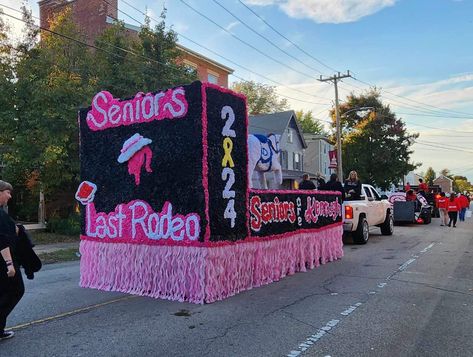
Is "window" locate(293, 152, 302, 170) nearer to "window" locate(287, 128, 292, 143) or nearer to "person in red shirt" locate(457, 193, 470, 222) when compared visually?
"window" locate(287, 128, 292, 143)

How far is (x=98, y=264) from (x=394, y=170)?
3733 centimetres

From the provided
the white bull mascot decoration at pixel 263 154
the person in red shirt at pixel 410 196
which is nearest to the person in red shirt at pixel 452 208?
the person in red shirt at pixel 410 196

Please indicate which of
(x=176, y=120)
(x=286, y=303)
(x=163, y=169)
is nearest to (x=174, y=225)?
(x=163, y=169)

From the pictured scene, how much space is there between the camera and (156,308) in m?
6.18

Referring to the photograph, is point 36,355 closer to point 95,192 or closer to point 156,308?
point 156,308

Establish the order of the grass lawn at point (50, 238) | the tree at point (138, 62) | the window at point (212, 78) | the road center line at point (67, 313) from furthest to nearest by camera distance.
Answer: the window at point (212, 78) → the tree at point (138, 62) → the grass lawn at point (50, 238) → the road center line at point (67, 313)

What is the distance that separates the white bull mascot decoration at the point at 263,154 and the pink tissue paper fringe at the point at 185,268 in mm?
1501

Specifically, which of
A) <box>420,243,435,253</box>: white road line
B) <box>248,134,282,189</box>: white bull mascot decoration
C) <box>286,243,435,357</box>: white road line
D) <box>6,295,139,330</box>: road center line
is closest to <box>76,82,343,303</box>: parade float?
<box>6,295,139,330</box>: road center line

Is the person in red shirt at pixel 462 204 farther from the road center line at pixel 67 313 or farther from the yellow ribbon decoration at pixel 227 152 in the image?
the road center line at pixel 67 313

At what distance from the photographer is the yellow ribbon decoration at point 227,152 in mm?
6832

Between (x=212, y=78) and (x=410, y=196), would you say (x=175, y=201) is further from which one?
(x=212, y=78)

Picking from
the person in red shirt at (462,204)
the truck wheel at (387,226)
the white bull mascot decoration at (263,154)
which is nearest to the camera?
the white bull mascot decoration at (263,154)

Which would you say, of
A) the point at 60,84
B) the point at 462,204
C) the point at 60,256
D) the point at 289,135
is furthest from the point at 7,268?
the point at 289,135

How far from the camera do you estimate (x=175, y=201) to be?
662 centimetres
